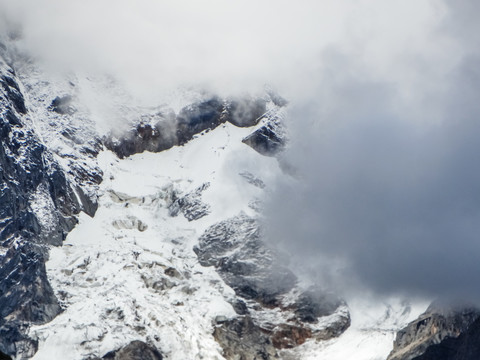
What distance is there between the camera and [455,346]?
182375 mm

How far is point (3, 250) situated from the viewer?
19262 cm

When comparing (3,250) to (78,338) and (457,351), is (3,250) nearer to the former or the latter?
(78,338)

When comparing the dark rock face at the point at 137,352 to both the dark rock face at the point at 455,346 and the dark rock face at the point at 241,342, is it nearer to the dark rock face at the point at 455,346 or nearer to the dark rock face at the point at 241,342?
the dark rock face at the point at 241,342

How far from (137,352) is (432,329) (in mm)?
41676

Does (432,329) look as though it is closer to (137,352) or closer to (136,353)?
(137,352)

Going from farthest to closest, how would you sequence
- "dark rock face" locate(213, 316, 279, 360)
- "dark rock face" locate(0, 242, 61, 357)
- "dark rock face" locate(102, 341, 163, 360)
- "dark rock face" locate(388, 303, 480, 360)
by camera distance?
1. "dark rock face" locate(213, 316, 279, 360)
2. "dark rock face" locate(388, 303, 480, 360)
3. "dark rock face" locate(0, 242, 61, 357)
4. "dark rock face" locate(102, 341, 163, 360)

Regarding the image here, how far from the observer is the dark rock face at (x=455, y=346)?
593 feet

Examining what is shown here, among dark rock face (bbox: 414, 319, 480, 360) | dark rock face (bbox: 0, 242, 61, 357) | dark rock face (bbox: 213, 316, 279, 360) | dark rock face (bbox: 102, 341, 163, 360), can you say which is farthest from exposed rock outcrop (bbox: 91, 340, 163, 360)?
dark rock face (bbox: 414, 319, 480, 360)

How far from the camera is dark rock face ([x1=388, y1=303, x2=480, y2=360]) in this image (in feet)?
604

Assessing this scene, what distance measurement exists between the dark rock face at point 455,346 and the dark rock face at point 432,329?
1.82 ft

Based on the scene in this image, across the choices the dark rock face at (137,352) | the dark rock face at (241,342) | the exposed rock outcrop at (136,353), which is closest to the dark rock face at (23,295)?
the exposed rock outcrop at (136,353)

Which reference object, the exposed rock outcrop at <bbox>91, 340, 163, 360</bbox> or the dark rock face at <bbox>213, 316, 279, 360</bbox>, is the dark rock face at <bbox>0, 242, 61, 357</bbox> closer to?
the exposed rock outcrop at <bbox>91, 340, 163, 360</bbox>

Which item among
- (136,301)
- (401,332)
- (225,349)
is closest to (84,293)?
(136,301)

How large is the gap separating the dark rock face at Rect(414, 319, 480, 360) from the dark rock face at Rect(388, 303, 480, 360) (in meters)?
0.56
